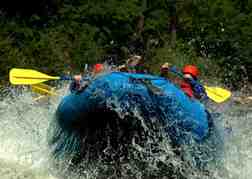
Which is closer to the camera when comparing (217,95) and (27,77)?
(27,77)

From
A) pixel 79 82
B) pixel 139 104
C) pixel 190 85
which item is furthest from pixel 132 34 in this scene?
pixel 139 104

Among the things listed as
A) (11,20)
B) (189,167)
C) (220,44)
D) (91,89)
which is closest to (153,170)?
(189,167)

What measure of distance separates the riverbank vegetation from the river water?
33.8 ft

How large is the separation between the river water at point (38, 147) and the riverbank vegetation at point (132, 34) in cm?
1030

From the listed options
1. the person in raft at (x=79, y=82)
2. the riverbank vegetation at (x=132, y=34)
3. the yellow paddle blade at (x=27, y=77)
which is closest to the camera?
the person in raft at (x=79, y=82)

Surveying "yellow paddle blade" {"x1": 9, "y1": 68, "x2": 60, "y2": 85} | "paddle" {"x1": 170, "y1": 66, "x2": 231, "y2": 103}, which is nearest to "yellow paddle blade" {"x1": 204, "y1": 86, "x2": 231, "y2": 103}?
"paddle" {"x1": 170, "y1": 66, "x2": 231, "y2": 103}

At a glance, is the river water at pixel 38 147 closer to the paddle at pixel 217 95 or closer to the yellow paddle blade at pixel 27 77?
→ the paddle at pixel 217 95

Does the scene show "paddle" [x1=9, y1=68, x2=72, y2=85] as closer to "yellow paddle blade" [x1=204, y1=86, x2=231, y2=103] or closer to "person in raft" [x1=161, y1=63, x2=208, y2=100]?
"person in raft" [x1=161, y1=63, x2=208, y2=100]

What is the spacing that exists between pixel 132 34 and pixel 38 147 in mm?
16200

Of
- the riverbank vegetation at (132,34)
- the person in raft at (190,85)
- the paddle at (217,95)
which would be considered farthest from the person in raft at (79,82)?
the riverbank vegetation at (132,34)

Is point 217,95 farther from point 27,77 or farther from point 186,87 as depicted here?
point 27,77

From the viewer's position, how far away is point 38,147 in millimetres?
9242

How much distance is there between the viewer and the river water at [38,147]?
7992 millimetres

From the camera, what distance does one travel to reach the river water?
7.99 metres
